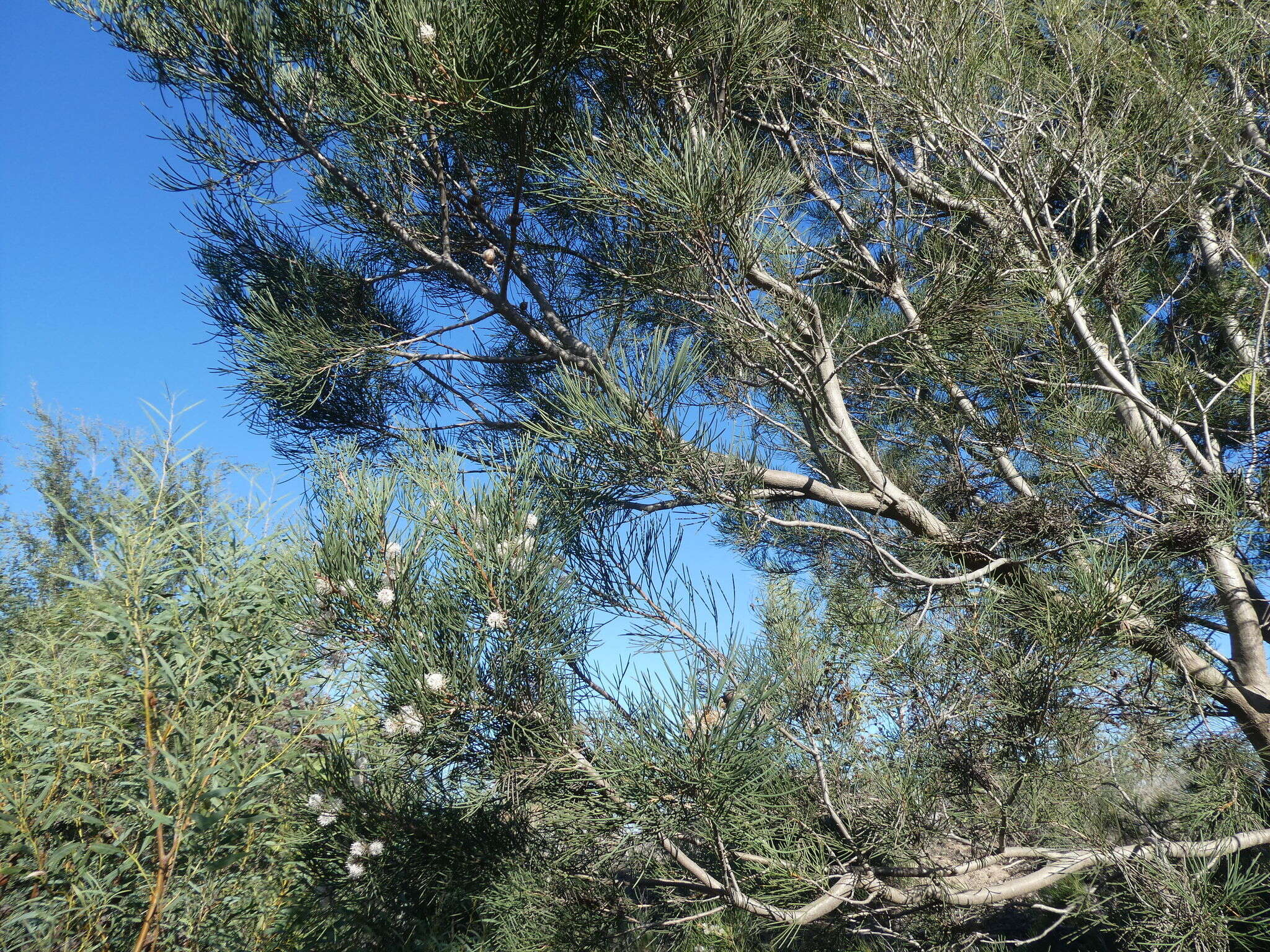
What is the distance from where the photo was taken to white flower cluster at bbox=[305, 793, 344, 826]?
39.1 inches

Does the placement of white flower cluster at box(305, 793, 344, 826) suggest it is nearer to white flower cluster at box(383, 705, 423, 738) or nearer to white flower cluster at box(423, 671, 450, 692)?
white flower cluster at box(383, 705, 423, 738)

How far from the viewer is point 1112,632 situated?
118cm

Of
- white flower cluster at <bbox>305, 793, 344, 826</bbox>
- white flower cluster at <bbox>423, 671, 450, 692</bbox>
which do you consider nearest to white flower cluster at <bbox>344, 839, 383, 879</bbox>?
white flower cluster at <bbox>305, 793, 344, 826</bbox>

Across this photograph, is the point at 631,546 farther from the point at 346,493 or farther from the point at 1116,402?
the point at 1116,402

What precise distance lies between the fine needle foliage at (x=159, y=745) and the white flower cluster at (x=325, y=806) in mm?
53

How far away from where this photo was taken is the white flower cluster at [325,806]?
99 centimetres

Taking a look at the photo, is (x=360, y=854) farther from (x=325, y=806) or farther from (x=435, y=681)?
(x=435, y=681)

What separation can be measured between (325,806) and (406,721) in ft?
0.78

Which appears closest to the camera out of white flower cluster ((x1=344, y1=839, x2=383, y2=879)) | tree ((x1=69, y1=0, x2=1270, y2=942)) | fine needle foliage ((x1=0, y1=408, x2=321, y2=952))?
fine needle foliage ((x1=0, y1=408, x2=321, y2=952))

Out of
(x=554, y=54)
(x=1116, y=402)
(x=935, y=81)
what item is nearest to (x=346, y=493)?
(x=554, y=54)

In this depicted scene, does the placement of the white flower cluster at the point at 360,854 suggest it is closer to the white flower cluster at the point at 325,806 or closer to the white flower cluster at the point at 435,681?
the white flower cluster at the point at 325,806

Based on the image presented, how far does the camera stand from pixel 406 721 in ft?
2.99

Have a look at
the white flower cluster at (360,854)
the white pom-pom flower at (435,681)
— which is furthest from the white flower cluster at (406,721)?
the white flower cluster at (360,854)

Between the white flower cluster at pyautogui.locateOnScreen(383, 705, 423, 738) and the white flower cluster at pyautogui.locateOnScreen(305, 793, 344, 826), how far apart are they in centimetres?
13
